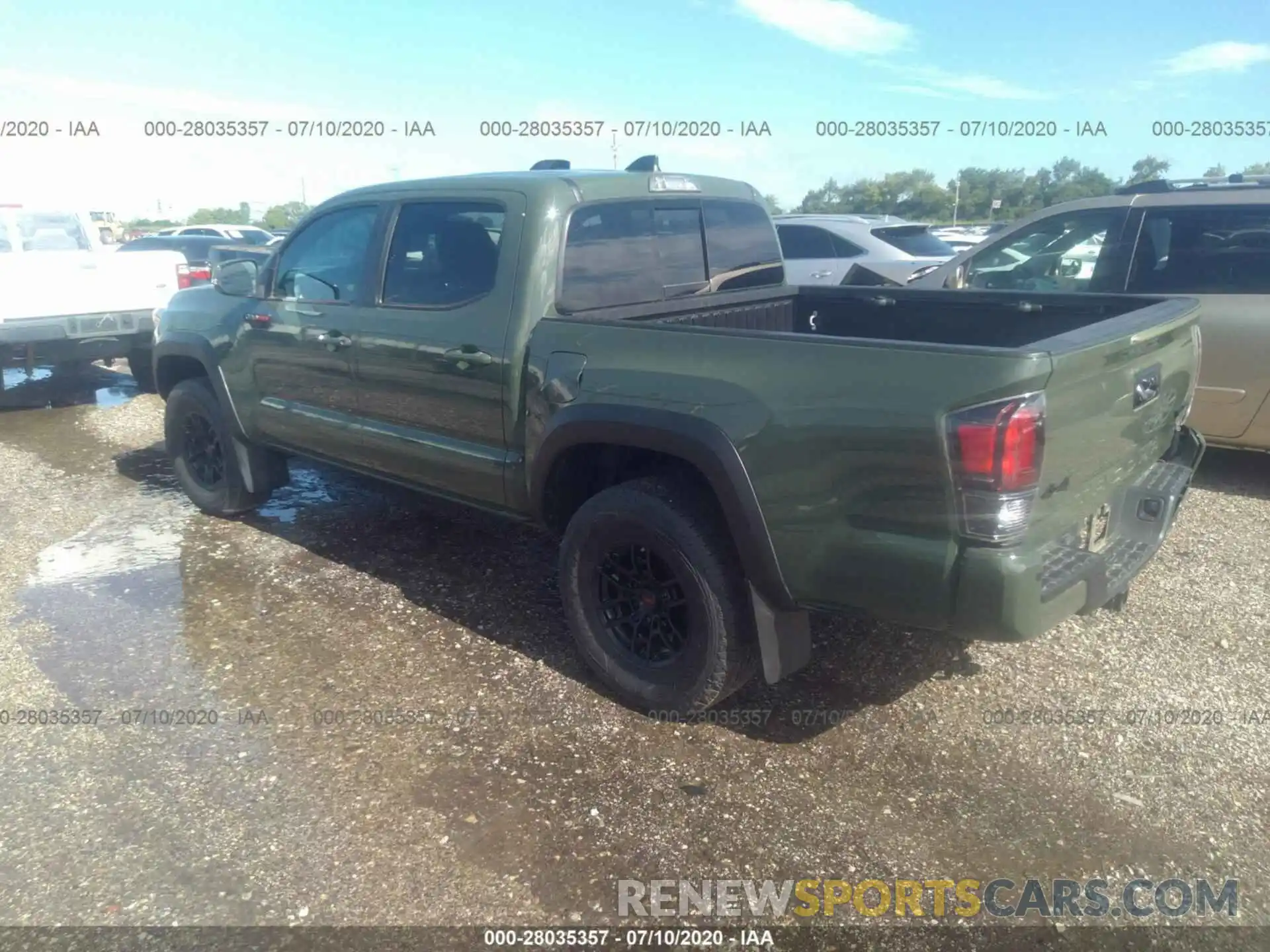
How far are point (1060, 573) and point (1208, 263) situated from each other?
378cm

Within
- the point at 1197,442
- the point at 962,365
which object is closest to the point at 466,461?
the point at 962,365

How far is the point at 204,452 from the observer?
230 inches

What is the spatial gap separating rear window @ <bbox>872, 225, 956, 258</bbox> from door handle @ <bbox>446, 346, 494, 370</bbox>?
24.5ft

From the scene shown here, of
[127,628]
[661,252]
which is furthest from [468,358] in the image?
[127,628]

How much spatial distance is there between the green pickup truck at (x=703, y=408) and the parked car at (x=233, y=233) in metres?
20.4

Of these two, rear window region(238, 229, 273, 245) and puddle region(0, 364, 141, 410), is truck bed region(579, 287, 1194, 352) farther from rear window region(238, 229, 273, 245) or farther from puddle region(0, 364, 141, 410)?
rear window region(238, 229, 273, 245)

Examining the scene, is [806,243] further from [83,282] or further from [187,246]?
[187,246]

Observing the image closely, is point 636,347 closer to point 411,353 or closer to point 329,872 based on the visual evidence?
point 411,353

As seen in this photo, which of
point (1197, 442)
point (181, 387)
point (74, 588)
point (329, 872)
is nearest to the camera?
point (329, 872)

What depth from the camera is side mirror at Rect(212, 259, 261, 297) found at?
504 cm

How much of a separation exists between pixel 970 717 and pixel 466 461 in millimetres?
2162

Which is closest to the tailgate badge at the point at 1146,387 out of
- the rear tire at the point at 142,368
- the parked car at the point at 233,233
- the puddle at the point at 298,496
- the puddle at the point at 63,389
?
the puddle at the point at 298,496

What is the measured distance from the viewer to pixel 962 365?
260 centimetres

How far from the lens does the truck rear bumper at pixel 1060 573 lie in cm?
266
